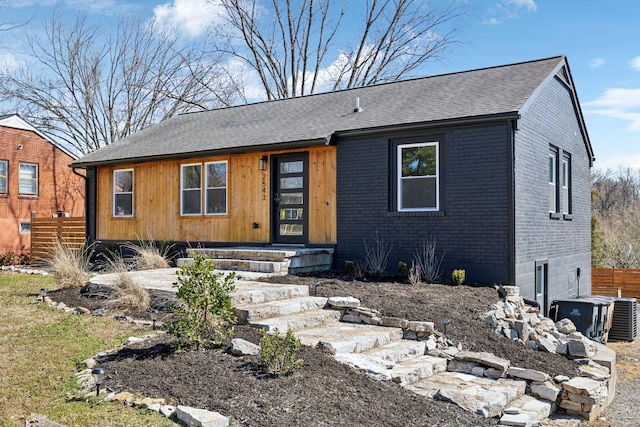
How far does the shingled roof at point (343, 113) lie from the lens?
10.4 meters

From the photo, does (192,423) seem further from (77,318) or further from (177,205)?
(177,205)

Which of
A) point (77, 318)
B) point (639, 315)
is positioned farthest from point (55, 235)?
point (639, 315)

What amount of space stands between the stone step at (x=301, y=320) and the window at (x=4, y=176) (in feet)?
55.7

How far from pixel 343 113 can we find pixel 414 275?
14.6 ft

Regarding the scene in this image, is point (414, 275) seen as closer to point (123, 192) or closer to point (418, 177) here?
point (418, 177)

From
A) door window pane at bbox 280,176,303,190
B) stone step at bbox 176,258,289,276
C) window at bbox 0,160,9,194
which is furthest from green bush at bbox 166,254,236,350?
window at bbox 0,160,9,194

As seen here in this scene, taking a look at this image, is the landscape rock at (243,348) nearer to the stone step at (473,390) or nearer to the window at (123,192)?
the stone step at (473,390)

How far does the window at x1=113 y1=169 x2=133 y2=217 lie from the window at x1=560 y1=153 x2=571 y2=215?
11.1 metres

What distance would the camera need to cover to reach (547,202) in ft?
37.2

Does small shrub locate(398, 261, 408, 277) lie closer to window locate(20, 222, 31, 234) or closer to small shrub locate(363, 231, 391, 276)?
small shrub locate(363, 231, 391, 276)

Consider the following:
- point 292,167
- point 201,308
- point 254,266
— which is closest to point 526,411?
point 201,308

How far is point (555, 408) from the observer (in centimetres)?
594

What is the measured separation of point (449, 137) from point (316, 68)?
732 inches

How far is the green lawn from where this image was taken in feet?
13.7
